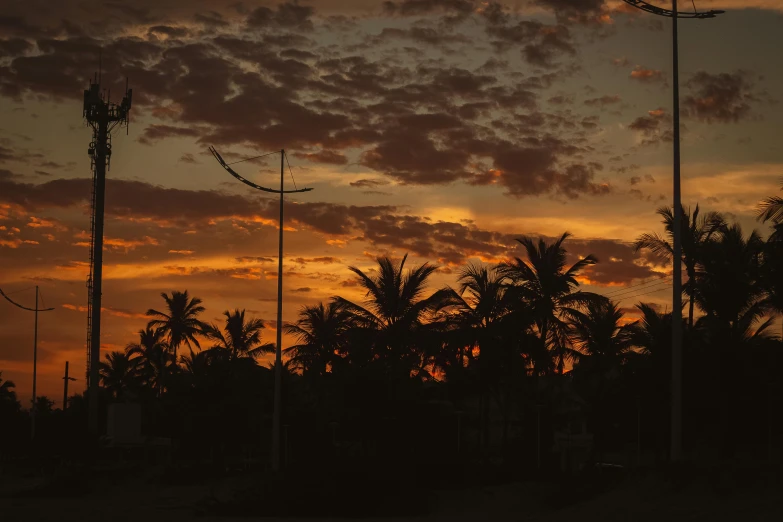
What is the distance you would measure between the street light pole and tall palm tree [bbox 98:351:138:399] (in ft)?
200

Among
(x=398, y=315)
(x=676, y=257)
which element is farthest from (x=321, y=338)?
(x=676, y=257)

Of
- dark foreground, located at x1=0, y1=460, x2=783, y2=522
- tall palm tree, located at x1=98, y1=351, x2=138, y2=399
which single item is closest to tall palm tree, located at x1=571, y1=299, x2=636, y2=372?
dark foreground, located at x1=0, y1=460, x2=783, y2=522

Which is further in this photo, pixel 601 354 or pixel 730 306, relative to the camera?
pixel 601 354

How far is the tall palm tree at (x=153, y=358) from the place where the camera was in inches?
2785

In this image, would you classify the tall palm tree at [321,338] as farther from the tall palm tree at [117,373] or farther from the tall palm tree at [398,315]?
the tall palm tree at [117,373]

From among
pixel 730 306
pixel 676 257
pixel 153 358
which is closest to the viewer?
pixel 676 257

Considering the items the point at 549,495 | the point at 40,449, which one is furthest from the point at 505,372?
the point at 40,449

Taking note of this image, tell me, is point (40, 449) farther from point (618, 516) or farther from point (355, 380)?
point (618, 516)

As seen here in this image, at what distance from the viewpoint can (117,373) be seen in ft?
262

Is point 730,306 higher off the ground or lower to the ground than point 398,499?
higher

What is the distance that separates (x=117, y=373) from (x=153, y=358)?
914 centimetres

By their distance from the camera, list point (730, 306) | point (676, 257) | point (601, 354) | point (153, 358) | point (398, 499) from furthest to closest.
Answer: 1. point (153, 358)
2. point (601, 354)
3. point (730, 306)
4. point (398, 499)
5. point (676, 257)

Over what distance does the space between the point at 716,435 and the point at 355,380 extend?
1439cm

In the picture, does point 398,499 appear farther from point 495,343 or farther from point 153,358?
point 153,358
